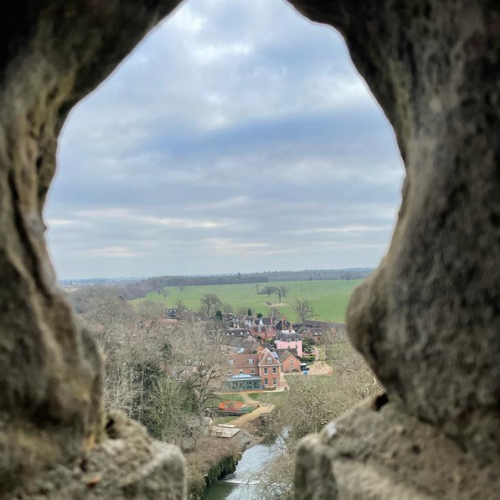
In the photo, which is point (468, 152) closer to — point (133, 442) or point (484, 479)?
point (484, 479)

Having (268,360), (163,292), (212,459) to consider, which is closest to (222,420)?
(268,360)

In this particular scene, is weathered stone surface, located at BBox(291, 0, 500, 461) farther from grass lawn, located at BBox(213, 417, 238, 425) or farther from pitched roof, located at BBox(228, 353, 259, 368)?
pitched roof, located at BBox(228, 353, 259, 368)

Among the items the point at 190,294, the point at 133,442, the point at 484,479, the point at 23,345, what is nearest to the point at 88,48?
the point at 23,345

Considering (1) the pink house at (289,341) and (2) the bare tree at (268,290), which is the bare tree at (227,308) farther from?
(2) the bare tree at (268,290)

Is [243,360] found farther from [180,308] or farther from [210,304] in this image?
[210,304]

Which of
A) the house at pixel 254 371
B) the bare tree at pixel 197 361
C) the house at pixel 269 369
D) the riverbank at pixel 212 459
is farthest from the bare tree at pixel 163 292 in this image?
the riverbank at pixel 212 459

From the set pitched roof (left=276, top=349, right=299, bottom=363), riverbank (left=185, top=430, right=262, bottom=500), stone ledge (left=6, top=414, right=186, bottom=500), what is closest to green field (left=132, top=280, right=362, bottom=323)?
pitched roof (left=276, top=349, right=299, bottom=363)
